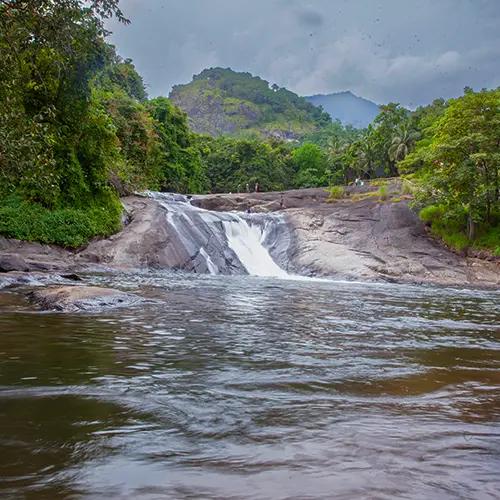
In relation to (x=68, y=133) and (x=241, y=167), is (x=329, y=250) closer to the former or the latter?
(x=68, y=133)

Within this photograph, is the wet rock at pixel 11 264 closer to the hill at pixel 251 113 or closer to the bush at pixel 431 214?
the bush at pixel 431 214

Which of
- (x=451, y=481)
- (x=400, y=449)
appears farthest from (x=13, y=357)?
(x=451, y=481)

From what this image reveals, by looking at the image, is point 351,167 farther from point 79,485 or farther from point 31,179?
point 79,485

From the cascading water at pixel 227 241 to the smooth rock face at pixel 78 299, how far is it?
12.4m

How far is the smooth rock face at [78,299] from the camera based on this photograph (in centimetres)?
884

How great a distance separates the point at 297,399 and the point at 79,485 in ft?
7.03

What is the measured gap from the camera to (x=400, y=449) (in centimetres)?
319

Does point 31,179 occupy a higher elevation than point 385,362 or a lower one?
higher

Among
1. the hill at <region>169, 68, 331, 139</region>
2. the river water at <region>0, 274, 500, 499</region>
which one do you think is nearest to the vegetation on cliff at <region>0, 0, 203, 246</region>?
the river water at <region>0, 274, 500, 499</region>

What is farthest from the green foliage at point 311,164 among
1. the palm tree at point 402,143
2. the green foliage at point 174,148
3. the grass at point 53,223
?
the grass at point 53,223

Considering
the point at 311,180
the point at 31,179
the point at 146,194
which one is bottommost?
the point at 31,179

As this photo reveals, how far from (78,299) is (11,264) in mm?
7207

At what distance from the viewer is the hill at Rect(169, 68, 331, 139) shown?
171625 millimetres

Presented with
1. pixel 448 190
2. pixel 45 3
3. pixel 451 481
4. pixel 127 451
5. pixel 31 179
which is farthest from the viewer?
pixel 448 190
